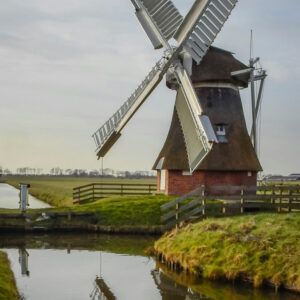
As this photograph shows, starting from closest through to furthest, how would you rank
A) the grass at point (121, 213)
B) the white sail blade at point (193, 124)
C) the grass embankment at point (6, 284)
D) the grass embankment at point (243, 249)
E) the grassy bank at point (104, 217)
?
the grass embankment at point (6, 284)
the grass embankment at point (243, 249)
the white sail blade at point (193, 124)
the grassy bank at point (104, 217)
the grass at point (121, 213)

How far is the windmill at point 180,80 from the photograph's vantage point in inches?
817

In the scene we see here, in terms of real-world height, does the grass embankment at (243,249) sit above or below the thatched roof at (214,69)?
below

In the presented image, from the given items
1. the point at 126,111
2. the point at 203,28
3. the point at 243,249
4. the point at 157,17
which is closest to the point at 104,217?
the point at 126,111

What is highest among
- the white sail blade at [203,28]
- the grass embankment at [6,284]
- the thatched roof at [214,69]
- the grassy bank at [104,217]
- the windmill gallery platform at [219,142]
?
the white sail blade at [203,28]

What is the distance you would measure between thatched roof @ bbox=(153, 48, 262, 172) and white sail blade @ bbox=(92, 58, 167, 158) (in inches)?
93.3

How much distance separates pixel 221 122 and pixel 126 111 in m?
4.59

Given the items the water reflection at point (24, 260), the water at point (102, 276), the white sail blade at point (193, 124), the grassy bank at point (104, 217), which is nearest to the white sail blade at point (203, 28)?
the white sail blade at point (193, 124)

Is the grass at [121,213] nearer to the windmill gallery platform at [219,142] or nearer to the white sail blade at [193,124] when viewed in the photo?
the windmill gallery platform at [219,142]

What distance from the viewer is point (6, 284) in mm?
9930

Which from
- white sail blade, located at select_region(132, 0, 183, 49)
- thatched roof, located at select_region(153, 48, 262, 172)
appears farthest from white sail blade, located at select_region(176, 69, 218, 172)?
white sail blade, located at select_region(132, 0, 183, 49)

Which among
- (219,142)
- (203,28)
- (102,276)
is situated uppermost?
(203,28)

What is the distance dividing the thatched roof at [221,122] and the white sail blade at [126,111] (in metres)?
2.37

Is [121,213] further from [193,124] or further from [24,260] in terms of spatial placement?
[24,260]

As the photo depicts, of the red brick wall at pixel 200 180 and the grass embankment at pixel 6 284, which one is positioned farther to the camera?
the red brick wall at pixel 200 180
